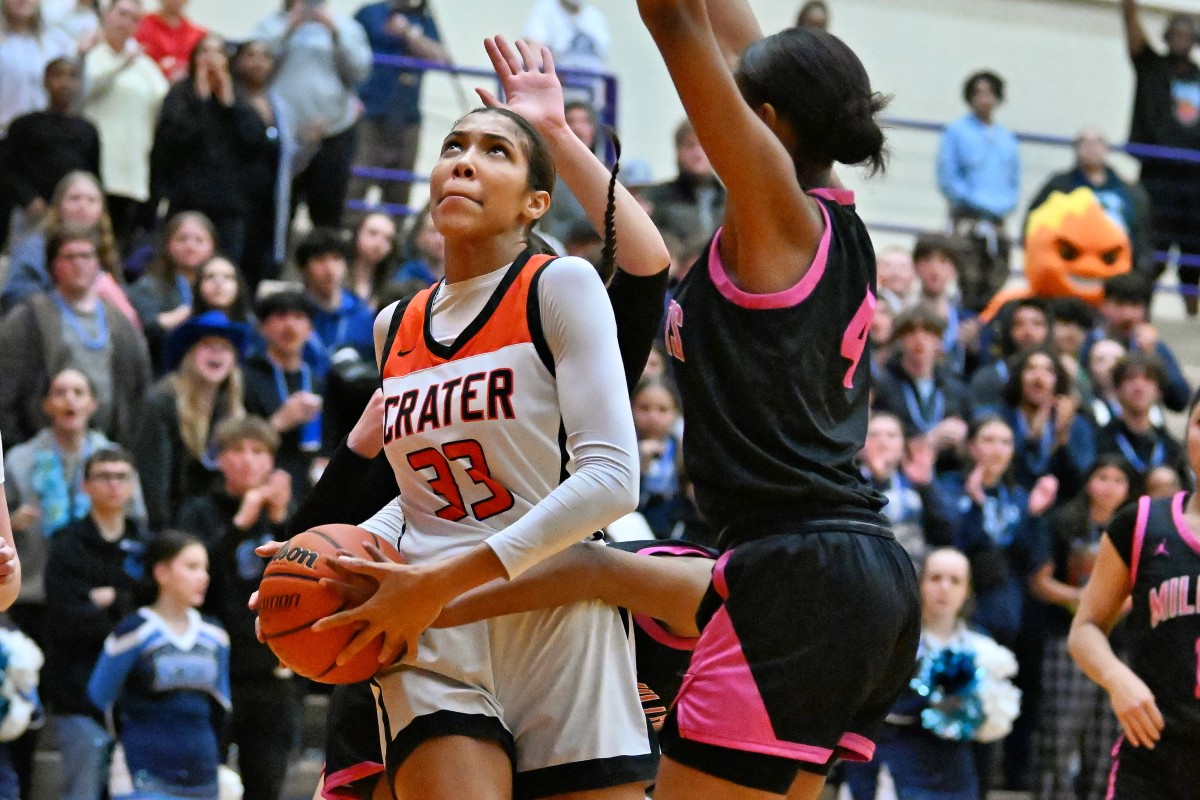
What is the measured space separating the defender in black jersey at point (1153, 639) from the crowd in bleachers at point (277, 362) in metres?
1.50

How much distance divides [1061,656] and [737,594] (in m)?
5.74

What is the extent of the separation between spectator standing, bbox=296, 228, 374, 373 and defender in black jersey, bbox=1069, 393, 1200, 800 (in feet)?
15.1

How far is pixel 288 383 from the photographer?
8391 millimetres

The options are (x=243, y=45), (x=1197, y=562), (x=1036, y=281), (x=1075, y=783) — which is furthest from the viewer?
(x=1036, y=281)

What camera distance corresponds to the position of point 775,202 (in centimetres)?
319

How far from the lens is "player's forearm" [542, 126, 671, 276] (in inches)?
145

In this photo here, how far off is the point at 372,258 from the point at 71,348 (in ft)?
6.85

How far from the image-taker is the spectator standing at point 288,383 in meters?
8.03

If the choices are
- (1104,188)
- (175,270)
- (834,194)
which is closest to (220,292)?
(175,270)

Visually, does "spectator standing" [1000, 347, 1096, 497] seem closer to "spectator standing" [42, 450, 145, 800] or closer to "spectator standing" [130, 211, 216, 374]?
"spectator standing" [130, 211, 216, 374]

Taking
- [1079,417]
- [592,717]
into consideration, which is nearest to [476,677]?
[592,717]

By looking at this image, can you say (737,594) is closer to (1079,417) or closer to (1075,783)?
(1075,783)

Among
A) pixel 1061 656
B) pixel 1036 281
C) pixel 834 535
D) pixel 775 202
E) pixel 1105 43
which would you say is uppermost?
pixel 1105 43

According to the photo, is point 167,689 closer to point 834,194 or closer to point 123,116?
point 834,194
